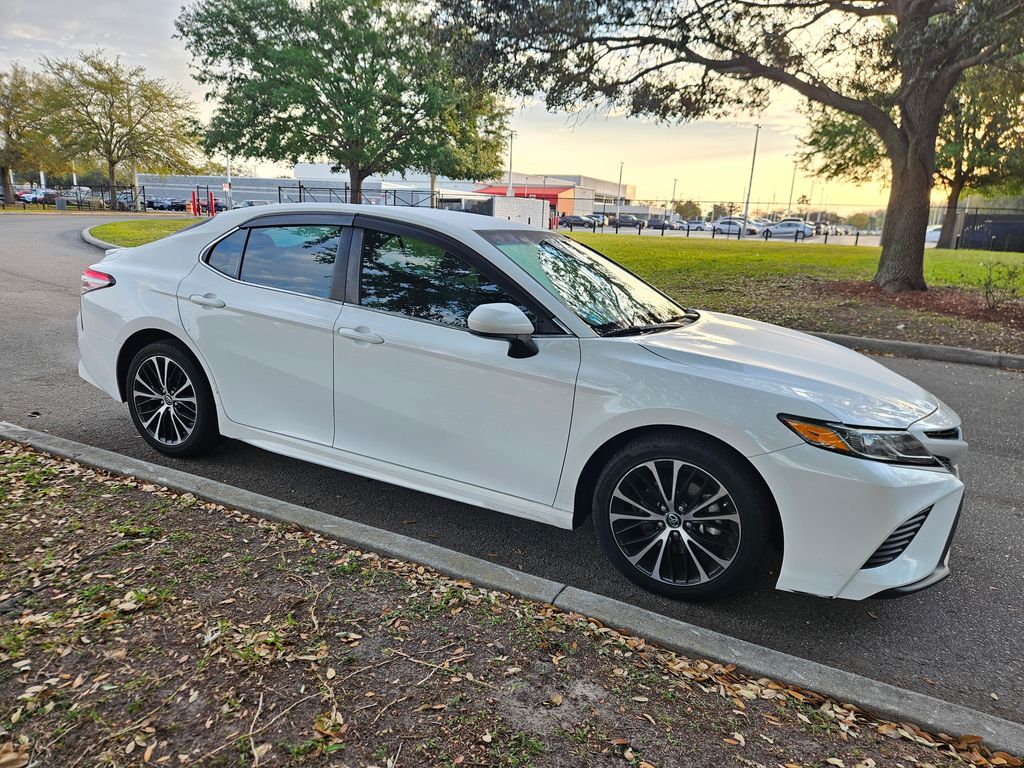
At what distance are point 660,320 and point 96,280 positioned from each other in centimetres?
373

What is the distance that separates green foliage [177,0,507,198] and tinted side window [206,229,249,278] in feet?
64.4

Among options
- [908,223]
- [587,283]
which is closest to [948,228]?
[908,223]

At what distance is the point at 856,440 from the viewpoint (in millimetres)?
2807

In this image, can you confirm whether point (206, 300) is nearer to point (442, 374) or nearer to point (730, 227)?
point (442, 374)

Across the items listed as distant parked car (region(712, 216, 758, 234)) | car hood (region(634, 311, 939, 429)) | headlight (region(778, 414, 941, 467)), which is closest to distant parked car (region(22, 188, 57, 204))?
distant parked car (region(712, 216, 758, 234))

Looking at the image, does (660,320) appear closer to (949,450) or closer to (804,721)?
(949,450)

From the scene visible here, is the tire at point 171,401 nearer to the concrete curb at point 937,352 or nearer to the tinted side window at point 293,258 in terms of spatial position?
the tinted side window at point 293,258

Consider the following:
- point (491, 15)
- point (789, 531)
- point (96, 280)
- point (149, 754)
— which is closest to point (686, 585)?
point (789, 531)

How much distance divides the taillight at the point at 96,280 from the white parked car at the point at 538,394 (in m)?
0.06

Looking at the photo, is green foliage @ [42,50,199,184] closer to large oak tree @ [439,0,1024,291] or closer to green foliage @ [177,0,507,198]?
green foliage @ [177,0,507,198]

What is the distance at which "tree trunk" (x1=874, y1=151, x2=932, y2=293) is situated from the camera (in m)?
12.9

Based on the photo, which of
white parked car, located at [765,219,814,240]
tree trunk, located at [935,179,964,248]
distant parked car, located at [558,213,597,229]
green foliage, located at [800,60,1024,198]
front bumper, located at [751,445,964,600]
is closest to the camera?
front bumper, located at [751,445,964,600]

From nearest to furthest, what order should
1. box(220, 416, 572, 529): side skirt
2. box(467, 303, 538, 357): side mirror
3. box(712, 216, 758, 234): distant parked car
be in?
box(467, 303, 538, 357): side mirror → box(220, 416, 572, 529): side skirt → box(712, 216, 758, 234): distant parked car

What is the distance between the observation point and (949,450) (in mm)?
3016
